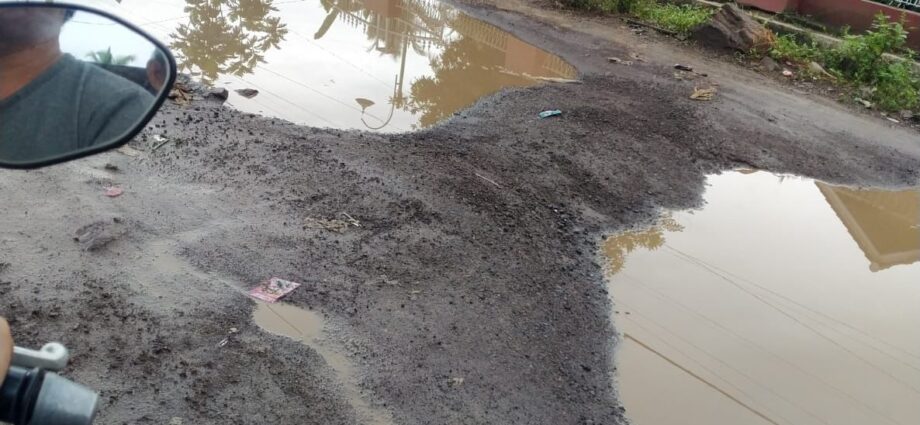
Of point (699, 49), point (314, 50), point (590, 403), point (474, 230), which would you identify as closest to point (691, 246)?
point (474, 230)

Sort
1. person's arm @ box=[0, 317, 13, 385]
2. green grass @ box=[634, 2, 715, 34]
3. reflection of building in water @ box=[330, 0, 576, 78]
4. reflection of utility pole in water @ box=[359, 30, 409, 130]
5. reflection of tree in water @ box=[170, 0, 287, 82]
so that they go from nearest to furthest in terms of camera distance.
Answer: person's arm @ box=[0, 317, 13, 385], reflection of utility pole in water @ box=[359, 30, 409, 130], reflection of tree in water @ box=[170, 0, 287, 82], reflection of building in water @ box=[330, 0, 576, 78], green grass @ box=[634, 2, 715, 34]

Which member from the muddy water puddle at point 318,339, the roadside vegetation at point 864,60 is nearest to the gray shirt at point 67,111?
the muddy water puddle at point 318,339

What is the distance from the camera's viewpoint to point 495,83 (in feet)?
26.2

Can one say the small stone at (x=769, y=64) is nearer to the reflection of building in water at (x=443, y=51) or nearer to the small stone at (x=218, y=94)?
the reflection of building in water at (x=443, y=51)

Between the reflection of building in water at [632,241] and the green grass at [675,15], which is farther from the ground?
the green grass at [675,15]

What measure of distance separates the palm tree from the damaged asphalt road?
5.67ft

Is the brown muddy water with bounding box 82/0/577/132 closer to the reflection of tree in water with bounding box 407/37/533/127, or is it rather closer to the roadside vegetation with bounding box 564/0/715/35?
the reflection of tree in water with bounding box 407/37/533/127

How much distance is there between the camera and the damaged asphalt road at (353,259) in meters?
3.14

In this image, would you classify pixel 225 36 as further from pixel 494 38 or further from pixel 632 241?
pixel 632 241

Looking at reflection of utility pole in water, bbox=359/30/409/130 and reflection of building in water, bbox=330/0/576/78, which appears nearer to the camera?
reflection of utility pole in water, bbox=359/30/409/130

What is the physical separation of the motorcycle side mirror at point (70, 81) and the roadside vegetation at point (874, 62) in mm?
9485

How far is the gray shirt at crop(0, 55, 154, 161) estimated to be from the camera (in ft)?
5.17

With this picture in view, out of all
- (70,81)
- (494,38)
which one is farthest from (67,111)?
(494,38)

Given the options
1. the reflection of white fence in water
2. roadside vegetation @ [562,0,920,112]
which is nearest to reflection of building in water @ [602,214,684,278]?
the reflection of white fence in water
